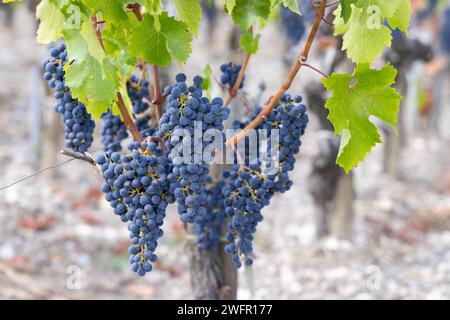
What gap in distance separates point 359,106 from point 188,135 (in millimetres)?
475

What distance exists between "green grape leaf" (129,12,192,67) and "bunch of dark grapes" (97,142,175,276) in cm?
26

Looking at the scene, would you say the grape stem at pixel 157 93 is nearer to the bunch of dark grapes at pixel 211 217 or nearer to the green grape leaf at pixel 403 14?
the bunch of dark grapes at pixel 211 217

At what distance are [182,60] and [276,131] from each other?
0.45 m

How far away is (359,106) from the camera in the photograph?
1.52 m

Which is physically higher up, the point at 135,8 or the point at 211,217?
the point at 135,8

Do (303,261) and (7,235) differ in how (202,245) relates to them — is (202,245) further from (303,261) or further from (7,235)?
(7,235)

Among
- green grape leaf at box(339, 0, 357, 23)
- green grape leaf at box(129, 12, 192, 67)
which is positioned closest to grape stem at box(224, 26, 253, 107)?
green grape leaf at box(129, 12, 192, 67)

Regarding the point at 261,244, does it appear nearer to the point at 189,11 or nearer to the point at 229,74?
the point at 229,74

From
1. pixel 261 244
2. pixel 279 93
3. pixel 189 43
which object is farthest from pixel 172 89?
pixel 261 244

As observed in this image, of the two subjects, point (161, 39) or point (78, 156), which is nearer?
point (161, 39)

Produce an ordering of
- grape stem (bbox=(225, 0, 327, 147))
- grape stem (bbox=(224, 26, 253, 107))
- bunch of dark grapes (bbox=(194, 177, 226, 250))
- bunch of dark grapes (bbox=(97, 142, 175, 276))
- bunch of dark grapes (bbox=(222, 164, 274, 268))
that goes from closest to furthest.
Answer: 1. bunch of dark grapes (bbox=(97, 142, 175, 276))
2. grape stem (bbox=(225, 0, 327, 147))
3. bunch of dark grapes (bbox=(222, 164, 274, 268))
4. grape stem (bbox=(224, 26, 253, 107))
5. bunch of dark grapes (bbox=(194, 177, 226, 250))

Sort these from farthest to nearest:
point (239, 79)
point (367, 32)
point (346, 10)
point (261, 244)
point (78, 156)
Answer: point (261, 244)
point (239, 79)
point (78, 156)
point (367, 32)
point (346, 10)

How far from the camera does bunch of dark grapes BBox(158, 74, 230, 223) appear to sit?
60.2 inches

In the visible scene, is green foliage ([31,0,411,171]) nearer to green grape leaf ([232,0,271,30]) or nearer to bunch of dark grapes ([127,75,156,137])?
green grape leaf ([232,0,271,30])
